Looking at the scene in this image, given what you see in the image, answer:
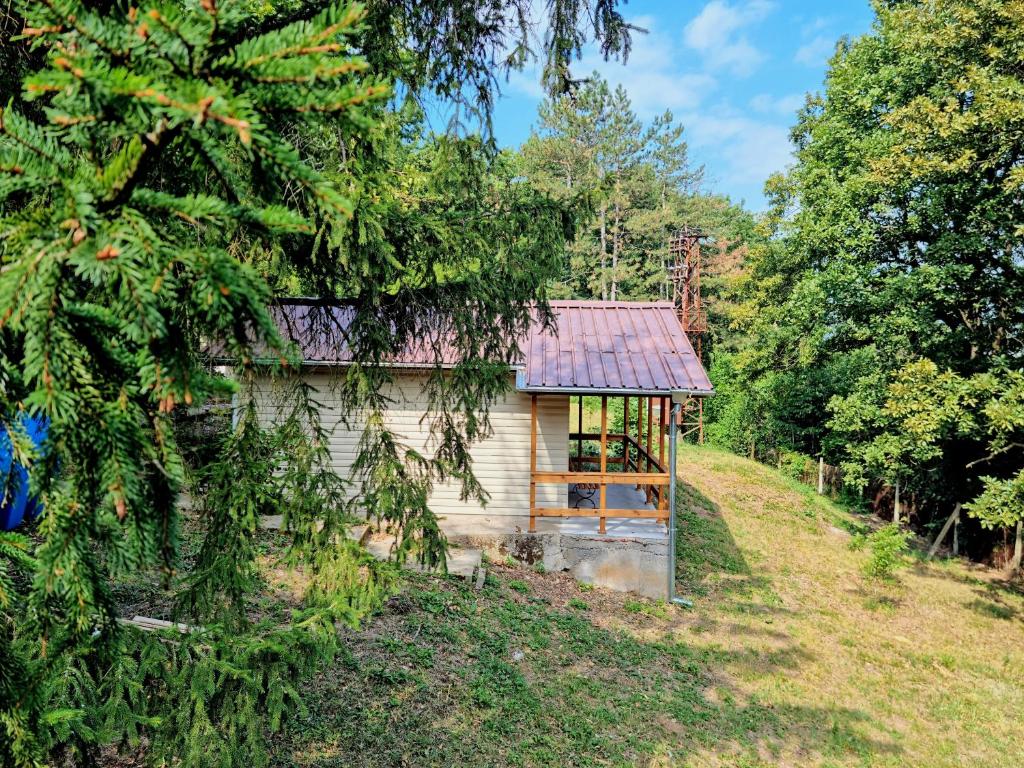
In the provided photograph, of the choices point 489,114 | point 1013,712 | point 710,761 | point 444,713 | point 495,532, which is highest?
point 489,114

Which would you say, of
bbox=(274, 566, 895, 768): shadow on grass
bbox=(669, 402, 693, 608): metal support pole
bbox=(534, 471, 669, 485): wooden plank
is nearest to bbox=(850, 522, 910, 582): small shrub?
bbox=(274, 566, 895, 768): shadow on grass

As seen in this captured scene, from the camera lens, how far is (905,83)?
33.6 ft

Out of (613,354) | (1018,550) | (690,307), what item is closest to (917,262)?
(1018,550)

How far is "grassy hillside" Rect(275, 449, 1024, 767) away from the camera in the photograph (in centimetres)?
433

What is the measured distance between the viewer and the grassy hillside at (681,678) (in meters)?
4.33

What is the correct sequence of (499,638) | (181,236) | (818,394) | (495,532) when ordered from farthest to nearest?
1. (818,394)
2. (495,532)
3. (499,638)
4. (181,236)

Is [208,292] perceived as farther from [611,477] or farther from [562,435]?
[562,435]

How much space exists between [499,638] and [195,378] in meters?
5.55

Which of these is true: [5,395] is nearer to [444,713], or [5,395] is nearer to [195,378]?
[195,378]

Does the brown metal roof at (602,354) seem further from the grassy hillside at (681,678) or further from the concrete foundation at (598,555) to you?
the grassy hillside at (681,678)

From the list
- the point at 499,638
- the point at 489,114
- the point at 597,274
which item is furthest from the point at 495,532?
the point at 597,274

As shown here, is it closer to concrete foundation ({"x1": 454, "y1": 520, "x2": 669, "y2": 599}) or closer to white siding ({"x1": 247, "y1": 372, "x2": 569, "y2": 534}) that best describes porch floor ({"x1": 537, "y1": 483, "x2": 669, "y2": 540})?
concrete foundation ({"x1": 454, "y1": 520, "x2": 669, "y2": 599})

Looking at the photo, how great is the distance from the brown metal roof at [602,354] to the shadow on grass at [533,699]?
2794 millimetres

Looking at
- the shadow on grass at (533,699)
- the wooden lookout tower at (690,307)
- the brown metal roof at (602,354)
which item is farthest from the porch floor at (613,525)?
the wooden lookout tower at (690,307)
